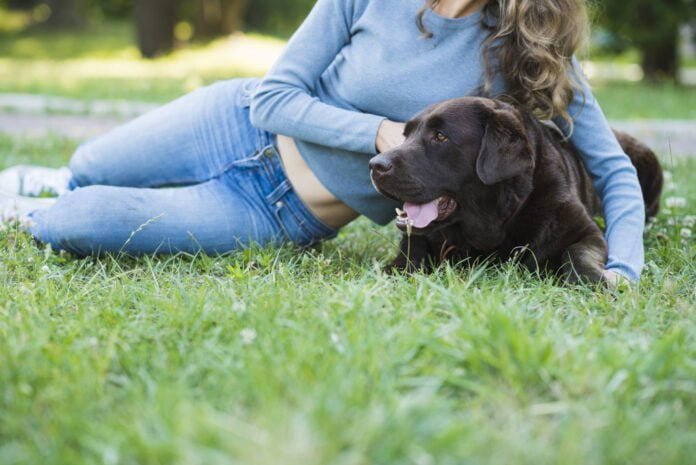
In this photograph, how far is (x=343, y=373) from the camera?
2.03m

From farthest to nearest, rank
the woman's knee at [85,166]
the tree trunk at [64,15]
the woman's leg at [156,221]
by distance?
1. the tree trunk at [64,15]
2. the woman's knee at [85,166]
3. the woman's leg at [156,221]

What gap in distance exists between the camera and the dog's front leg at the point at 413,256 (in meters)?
3.41

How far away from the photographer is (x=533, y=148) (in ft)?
10.7

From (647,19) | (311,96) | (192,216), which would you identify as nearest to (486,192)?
(311,96)

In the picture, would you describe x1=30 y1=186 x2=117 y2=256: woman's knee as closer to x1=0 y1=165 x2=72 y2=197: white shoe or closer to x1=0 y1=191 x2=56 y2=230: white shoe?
x1=0 y1=191 x2=56 y2=230: white shoe

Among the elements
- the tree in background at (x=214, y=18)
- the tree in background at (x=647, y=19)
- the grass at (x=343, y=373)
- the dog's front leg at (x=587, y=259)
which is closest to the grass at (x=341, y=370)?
the grass at (x=343, y=373)

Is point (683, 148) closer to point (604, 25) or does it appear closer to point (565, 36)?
point (565, 36)

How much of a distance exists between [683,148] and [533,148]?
553cm

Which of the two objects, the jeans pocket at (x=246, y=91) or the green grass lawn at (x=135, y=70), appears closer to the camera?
the jeans pocket at (x=246, y=91)

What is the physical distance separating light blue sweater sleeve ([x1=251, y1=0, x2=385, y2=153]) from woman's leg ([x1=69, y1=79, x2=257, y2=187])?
0.33 meters

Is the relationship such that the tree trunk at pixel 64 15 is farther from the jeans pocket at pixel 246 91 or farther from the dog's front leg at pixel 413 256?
the dog's front leg at pixel 413 256

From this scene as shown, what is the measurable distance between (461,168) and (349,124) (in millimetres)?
550

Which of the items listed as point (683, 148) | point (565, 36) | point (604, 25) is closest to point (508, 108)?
point (565, 36)

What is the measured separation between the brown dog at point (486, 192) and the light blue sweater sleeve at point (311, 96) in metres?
0.26
